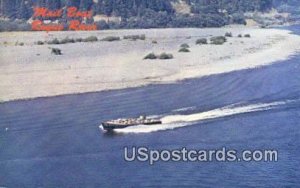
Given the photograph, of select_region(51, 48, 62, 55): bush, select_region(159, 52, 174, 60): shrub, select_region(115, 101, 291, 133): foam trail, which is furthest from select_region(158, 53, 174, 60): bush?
select_region(115, 101, 291, 133): foam trail

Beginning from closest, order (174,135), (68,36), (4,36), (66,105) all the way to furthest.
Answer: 1. (174,135)
2. (66,105)
3. (4,36)
4. (68,36)

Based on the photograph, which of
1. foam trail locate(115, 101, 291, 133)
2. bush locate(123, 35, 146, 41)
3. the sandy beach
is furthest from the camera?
bush locate(123, 35, 146, 41)

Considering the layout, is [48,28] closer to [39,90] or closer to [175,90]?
[39,90]

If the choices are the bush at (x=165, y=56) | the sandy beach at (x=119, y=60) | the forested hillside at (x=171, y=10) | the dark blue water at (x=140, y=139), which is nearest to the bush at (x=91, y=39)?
the sandy beach at (x=119, y=60)

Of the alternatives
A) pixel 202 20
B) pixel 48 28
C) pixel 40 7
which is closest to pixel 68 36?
pixel 48 28

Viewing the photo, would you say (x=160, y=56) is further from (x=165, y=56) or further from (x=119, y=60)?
(x=119, y=60)

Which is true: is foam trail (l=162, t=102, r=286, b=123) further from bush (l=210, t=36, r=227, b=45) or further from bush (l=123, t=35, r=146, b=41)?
bush (l=210, t=36, r=227, b=45)

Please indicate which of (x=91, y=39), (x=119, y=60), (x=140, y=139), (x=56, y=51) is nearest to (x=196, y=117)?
(x=140, y=139)
